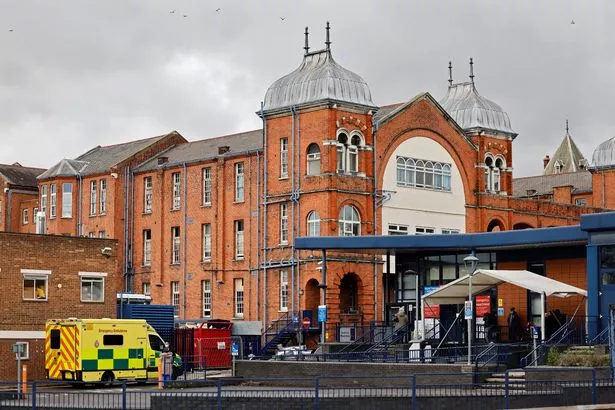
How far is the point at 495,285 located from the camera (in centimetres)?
4153

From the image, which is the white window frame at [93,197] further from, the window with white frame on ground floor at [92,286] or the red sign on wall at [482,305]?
the red sign on wall at [482,305]

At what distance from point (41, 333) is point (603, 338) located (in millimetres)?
21846

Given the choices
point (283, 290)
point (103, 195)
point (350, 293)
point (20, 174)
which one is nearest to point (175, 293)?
point (103, 195)

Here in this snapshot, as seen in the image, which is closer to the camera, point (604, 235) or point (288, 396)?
point (288, 396)

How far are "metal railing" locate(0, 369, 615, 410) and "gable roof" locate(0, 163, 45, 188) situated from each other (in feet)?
175

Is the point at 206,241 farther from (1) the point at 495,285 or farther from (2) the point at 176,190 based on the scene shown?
(1) the point at 495,285

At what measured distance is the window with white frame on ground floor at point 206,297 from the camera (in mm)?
67312

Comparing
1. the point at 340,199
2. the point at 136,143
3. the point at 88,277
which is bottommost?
the point at 88,277

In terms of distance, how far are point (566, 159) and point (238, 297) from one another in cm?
6563

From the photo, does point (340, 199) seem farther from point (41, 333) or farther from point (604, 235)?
point (604, 235)

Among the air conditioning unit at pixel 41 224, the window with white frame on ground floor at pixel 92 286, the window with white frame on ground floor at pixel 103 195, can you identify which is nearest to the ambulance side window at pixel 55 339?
the window with white frame on ground floor at pixel 92 286

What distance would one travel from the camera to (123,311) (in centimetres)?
5319

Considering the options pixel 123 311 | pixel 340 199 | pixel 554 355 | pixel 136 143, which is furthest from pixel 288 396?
pixel 136 143

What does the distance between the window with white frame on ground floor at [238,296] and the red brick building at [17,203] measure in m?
21.1
